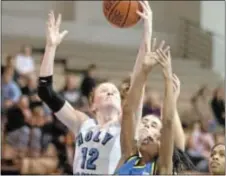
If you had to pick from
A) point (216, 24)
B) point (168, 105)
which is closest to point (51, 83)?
point (168, 105)

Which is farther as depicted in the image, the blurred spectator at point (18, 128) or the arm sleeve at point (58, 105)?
the blurred spectator at point (18, 128)

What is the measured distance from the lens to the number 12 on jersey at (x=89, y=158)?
4172 mm

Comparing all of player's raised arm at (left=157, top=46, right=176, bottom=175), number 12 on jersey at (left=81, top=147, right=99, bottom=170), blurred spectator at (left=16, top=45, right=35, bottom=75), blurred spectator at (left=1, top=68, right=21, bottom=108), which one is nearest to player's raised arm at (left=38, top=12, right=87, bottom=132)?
number 12 on jersey at (left=81, top=147, right=99, bottom=170)

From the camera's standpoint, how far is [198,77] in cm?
1246

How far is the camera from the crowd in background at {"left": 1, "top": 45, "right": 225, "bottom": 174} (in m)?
7.51

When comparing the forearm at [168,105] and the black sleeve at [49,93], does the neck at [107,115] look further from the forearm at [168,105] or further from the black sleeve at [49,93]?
the forearm at [168,105]

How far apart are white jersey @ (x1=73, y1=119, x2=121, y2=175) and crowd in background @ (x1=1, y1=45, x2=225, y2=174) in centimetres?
290

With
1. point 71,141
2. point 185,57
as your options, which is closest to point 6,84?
point 71,141

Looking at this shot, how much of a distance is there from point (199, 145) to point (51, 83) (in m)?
5.13

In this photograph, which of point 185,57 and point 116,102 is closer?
point 116,102

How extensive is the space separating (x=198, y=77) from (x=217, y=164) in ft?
27.2

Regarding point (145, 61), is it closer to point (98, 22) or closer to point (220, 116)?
point (220, 116)

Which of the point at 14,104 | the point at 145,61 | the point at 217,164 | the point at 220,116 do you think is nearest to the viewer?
the point at 145,61

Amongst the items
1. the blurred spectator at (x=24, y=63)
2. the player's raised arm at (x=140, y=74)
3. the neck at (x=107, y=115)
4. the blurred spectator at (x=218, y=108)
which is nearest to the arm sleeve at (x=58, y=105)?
the neck at (x=107, y=115)
